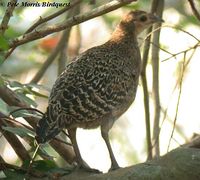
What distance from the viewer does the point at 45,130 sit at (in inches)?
142

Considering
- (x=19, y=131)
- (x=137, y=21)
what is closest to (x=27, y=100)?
(x=19, y=131)

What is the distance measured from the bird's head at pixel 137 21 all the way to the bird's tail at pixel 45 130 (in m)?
1.55

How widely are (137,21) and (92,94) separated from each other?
4.18 ft

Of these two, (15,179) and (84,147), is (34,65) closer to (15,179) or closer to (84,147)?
(84,147)

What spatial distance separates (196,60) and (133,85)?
3.05 meters

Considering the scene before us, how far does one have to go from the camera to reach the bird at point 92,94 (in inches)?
154

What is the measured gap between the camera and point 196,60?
295 inches

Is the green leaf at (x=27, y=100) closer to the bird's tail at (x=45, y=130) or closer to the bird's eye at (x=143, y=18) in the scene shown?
the bird's tail at (x=45, y=130)

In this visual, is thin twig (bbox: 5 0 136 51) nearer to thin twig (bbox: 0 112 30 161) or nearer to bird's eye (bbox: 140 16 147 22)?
thin twig (bbox: 0 112 30 161)

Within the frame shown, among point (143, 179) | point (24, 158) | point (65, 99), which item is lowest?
point (143, 179)

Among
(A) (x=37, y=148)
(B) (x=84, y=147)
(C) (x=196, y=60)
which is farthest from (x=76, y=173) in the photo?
(C) (x=196, y=60)

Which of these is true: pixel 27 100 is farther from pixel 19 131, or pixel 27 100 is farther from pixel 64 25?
pixel 64 25

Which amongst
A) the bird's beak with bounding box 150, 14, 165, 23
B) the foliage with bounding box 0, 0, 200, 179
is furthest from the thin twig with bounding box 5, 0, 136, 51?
the bird's beak with bounding box 150, 14, 165, 23

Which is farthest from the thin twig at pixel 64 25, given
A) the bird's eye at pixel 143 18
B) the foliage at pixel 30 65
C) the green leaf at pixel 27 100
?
the bird's eye at pixel 143 18
